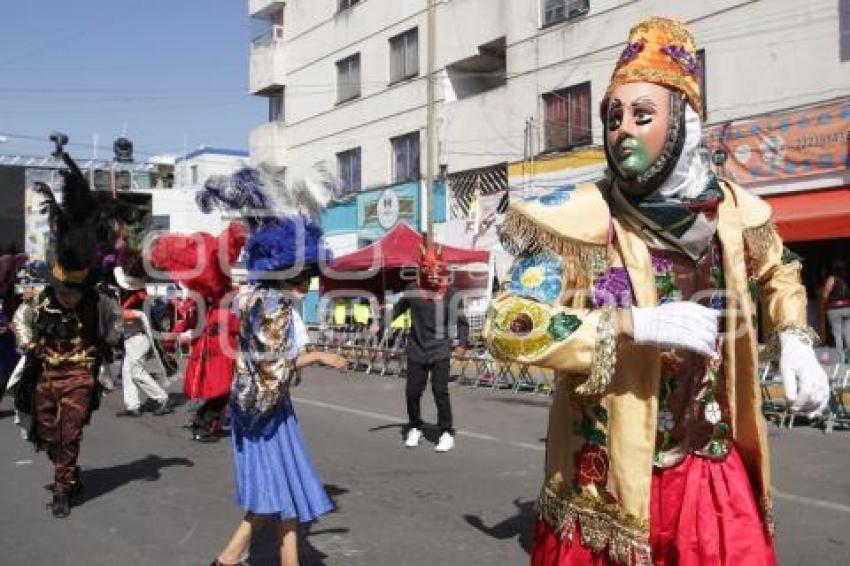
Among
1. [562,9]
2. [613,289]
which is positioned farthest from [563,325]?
[562,9]

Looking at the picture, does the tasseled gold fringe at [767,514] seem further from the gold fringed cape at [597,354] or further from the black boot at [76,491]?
the black boot at [76,491]

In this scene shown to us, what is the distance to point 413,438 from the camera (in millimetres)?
9055

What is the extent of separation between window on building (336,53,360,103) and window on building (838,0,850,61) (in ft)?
52.2

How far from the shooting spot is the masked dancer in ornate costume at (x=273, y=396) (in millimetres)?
4605

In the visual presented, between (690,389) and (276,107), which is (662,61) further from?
(276,107)

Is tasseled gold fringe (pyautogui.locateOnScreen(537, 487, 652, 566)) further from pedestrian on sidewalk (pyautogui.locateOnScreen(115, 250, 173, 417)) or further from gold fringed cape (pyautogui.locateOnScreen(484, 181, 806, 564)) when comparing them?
pedestrian on sidewalk (pyautogui.locateOnScreen(115, 250, 173, 417))

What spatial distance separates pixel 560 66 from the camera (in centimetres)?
2044

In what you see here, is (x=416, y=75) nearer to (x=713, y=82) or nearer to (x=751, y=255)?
(x=713, y=82)

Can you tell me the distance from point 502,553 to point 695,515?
2869 mm

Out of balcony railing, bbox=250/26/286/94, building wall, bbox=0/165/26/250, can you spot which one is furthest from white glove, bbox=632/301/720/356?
balcony railing, bbox=250/26/286/94

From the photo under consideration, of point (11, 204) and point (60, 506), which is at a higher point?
point (11, 204)

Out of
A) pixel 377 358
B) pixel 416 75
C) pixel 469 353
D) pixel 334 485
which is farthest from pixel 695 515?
pixel 416 75

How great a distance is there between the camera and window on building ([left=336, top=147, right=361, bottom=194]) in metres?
28.2

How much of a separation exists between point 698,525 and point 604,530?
11.4 inches
